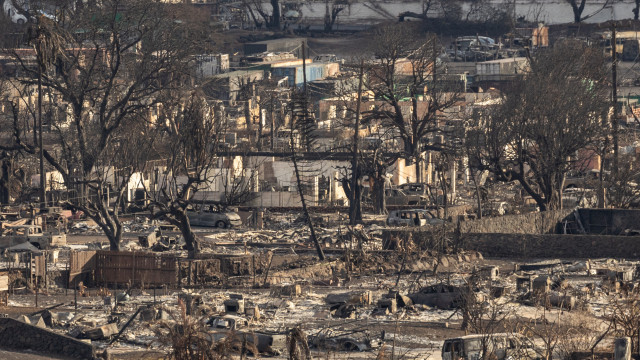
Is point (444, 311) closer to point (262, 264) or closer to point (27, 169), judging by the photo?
point (262, 264)

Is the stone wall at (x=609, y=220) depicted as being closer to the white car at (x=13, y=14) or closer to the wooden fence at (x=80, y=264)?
the wooden fence at (x=80, y=264)

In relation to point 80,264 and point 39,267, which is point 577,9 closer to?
point 80,264

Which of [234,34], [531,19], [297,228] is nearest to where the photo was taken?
[297,228]

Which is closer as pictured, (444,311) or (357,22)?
(444,311)

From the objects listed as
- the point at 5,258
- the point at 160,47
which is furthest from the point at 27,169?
the point at 5,258

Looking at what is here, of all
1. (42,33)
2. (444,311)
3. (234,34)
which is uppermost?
(234,34)

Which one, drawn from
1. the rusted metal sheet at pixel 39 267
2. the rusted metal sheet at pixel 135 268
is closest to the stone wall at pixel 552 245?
the rusted metal sheet at pixel 135 268
